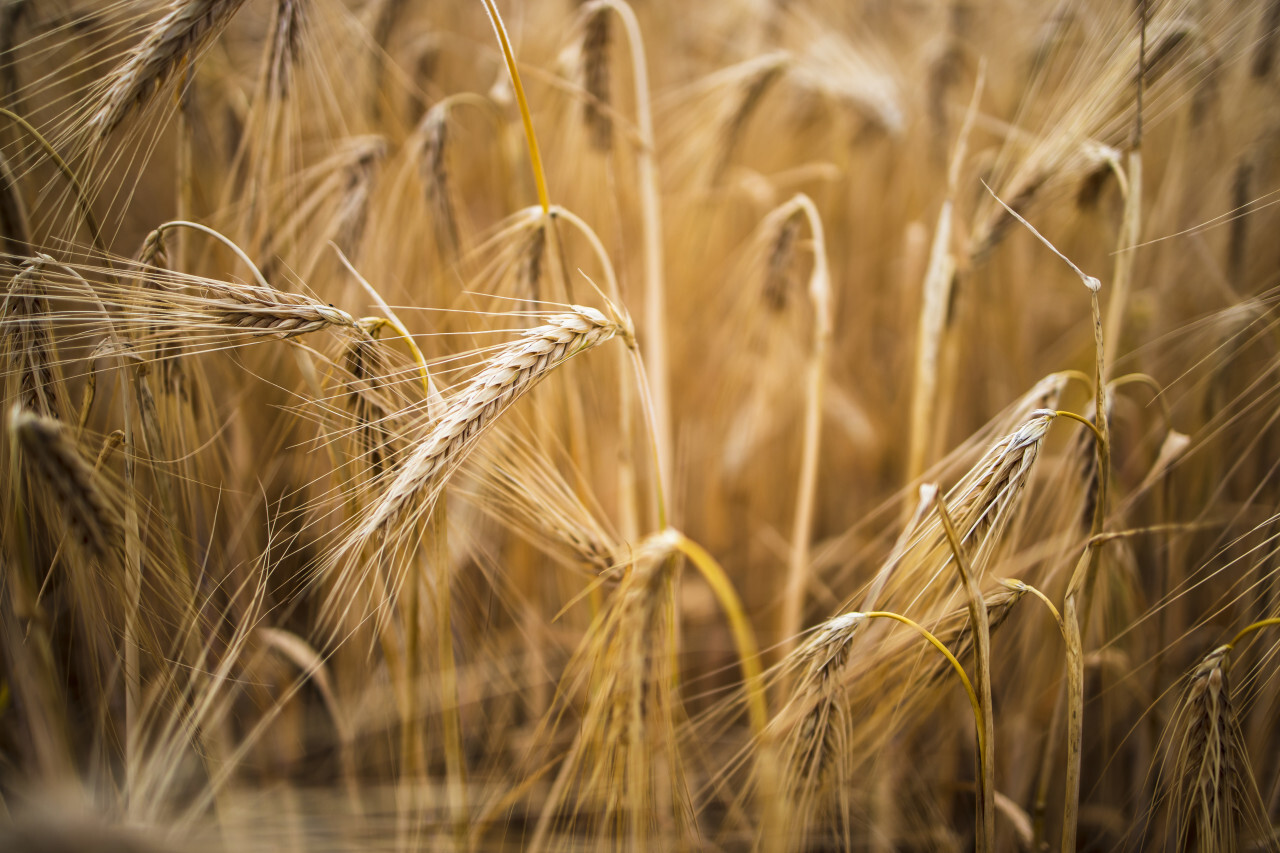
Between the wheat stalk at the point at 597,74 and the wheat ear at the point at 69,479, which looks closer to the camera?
the wheat ear at the point at 69,479

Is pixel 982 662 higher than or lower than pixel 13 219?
lower

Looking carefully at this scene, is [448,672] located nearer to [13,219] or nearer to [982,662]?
[982,662]

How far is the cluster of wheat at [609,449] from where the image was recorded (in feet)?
2.17

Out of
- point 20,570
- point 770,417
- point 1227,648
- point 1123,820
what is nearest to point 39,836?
point 20,570

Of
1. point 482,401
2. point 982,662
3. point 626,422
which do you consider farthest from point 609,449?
point 982,662

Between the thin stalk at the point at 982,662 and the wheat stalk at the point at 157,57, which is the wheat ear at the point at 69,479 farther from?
the thin stalk at the point at 982,662

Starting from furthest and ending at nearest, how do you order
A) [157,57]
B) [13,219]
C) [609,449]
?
[609,449] < [13,219] < [157,57]

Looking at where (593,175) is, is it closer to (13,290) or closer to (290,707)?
(13,290)

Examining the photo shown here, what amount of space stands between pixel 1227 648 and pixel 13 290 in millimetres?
1317

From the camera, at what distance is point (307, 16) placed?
0.82 m

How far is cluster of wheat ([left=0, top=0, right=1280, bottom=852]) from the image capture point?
0.66m

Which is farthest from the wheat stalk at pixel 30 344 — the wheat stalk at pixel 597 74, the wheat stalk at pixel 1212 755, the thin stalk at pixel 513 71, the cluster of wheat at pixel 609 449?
the wheat stalk at pixel 1212 755

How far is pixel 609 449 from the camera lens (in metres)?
1.33

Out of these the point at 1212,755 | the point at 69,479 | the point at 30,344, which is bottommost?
the point at 1212,755
